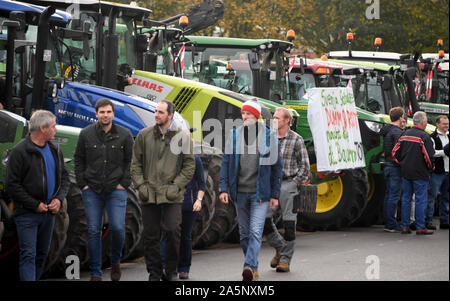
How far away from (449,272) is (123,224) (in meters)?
3.95

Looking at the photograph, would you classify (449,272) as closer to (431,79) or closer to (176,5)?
(431,79)

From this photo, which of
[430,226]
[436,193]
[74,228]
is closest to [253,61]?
[436,193]

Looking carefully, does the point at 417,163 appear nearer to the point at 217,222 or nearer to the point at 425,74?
the point at 217,222

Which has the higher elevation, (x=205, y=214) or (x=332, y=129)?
(x=332, y=129)

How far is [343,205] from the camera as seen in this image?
52.5 feet

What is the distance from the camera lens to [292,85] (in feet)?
60.8

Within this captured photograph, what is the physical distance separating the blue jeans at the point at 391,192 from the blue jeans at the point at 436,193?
0.65 metres

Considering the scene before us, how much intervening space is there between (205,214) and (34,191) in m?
3.96

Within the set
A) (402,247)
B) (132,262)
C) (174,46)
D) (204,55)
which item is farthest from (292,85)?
(132,262)

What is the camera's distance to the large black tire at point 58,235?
380 inches

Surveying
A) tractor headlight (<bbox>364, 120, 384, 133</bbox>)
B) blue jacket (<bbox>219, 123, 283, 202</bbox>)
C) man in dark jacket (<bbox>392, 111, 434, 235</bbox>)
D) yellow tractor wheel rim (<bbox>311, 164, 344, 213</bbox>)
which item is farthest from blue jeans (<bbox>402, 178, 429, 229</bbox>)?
blue jacket (<bbox>219, 123, 283, 202</bbox>)

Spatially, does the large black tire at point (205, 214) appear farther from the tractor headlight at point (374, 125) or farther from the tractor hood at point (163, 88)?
the tractor headlight at point (374, 125)

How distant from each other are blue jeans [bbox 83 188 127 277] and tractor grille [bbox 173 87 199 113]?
4.83 meters

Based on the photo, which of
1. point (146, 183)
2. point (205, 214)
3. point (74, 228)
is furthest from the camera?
point (205, 214)
